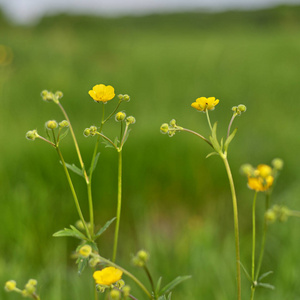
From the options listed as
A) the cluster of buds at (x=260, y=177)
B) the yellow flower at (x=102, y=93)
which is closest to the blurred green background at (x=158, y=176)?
the cluster of buds at (x=260, y=177)

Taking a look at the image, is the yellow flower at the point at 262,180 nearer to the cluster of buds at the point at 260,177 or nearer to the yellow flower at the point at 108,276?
the cluster of buds at the point at 260,177

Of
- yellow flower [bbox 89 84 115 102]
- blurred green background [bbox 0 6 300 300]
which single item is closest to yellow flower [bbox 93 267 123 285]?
yellow flower [bbox 89 84 115 102]

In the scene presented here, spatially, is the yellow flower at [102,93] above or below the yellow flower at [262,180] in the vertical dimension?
above

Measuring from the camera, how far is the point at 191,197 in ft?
6.65

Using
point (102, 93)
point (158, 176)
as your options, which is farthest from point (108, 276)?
point (158, 176)

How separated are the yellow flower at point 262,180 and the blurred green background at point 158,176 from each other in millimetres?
456

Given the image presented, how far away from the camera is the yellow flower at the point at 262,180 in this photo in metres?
0.49

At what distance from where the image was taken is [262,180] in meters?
0.50

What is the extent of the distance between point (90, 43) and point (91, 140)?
10.7 ft

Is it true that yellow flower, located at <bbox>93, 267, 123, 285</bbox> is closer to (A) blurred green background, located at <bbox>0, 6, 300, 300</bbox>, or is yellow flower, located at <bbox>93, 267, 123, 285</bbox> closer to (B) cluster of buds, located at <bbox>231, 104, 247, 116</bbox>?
(B) cluster of buds, located at <bbox>231, 104, 247, 116</bbox>

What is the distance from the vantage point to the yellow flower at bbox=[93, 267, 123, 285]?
0.40m

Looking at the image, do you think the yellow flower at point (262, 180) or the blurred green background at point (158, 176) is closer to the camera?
the yellow flower at point (262, 180)

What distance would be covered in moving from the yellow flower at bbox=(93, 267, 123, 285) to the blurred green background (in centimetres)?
61

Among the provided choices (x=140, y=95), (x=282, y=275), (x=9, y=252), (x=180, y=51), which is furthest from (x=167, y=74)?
(x=282, y=275)
